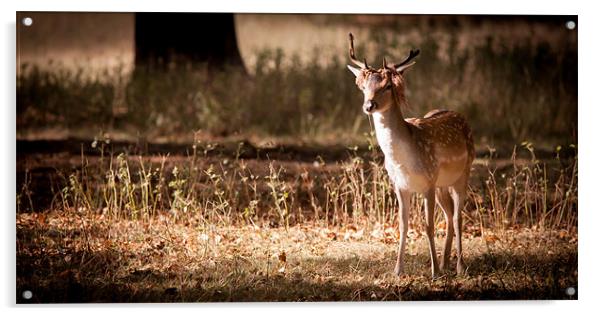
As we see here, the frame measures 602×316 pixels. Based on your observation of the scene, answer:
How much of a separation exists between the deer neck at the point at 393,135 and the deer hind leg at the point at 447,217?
469 millimetres

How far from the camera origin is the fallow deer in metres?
5.85

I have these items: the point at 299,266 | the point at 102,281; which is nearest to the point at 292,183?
the point at 299,266

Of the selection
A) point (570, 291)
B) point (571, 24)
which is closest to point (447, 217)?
point (570, 291)

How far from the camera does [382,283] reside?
6145mm

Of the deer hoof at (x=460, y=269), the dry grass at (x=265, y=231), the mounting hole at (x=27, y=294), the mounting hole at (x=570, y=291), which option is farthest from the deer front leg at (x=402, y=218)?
the mounting hole at (x=27, y=294)

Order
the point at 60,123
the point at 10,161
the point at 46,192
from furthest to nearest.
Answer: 1. the point at 60,123
2. the point at 46,192
3. the point at 10,161

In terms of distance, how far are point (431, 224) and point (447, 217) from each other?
0.85 ft

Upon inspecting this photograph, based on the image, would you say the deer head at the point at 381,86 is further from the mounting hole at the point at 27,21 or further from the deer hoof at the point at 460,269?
the mounting hole at the point at 27,21

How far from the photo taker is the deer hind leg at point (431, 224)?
5918 mm

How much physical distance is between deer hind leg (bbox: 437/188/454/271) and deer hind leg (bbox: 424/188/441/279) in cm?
7

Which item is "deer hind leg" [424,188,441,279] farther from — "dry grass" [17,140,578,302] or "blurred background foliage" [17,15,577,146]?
"blurred background foliage" [17,15,577,146]

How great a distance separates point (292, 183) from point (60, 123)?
1.44 metres

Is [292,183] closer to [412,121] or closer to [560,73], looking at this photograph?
[412,121]

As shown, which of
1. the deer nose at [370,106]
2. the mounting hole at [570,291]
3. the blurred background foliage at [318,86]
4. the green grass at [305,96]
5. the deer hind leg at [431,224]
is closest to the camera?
the deer nose at [370,106]
